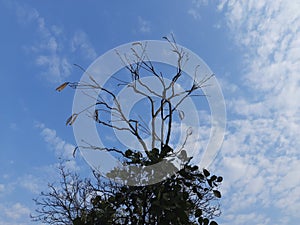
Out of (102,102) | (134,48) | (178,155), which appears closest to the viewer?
(178,155)

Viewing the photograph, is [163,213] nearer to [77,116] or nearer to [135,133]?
[135,133]

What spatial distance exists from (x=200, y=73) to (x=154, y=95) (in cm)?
34

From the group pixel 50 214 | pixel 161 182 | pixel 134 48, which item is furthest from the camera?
pixel 50 214

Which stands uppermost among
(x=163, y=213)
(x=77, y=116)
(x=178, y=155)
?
(x=77, y=116)

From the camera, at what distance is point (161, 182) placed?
162 cm

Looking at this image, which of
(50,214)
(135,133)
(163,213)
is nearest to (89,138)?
(135,133)

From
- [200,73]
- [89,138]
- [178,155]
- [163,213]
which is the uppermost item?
[200,73]

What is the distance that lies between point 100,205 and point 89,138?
37 cm

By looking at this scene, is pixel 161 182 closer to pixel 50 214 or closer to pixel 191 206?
pixel 191 206

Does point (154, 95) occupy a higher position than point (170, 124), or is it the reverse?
point (154, 95)

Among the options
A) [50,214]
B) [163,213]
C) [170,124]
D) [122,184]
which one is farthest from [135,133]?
[50,214]

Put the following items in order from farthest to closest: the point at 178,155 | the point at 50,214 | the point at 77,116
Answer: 1. the point at 50,214
2. the point at 77,116
3. the point at 178,155

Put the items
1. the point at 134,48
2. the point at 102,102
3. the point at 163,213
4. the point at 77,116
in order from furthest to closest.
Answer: the point at 134,48 → the point at 102,102 → the point at 77,116 → the point at 163,213

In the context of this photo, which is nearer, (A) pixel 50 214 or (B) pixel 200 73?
(B) pixel 200 73
